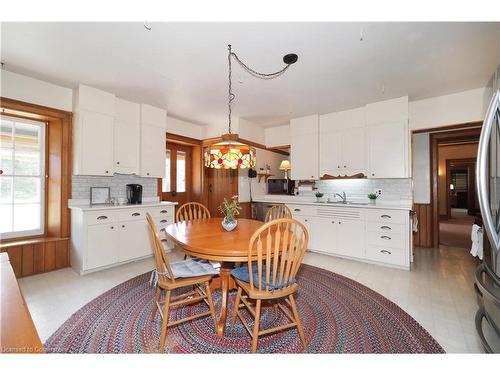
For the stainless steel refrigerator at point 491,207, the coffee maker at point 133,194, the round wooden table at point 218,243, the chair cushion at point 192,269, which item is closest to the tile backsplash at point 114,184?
the coffee maker at point 133,194

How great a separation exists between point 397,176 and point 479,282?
2.34 metres

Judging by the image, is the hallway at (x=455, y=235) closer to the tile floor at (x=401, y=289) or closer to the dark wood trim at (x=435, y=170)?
the dark wood trim at (x=435, y=170)

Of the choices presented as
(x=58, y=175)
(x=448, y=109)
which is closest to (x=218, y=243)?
(x=58, y=175)

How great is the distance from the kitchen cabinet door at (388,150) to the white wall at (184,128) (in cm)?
327

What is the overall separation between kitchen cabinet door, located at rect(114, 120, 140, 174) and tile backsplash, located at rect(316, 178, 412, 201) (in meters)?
3.37

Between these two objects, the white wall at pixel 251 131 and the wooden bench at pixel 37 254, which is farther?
the white wall at pixel 251 131

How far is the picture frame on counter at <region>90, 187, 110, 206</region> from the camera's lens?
331cm

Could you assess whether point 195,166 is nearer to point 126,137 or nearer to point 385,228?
point 126,137

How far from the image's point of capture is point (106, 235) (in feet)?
9.96

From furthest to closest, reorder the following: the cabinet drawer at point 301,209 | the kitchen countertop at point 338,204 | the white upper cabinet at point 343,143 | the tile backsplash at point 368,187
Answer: the cabinet drawer at point 301,209, the white upper cabinet at point 343,143, the tile backsplash at point 368,187, the kitchen countertop at point 338,204

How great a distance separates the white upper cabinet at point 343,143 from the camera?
378cm

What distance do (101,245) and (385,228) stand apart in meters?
3.96
